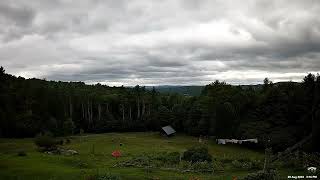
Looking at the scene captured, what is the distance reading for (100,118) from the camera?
12112 centimetres

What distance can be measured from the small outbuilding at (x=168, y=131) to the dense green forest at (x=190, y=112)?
4.15m

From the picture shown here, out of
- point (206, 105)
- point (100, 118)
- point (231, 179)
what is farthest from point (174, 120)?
point (231, 179)

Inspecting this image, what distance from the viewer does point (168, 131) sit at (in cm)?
10350

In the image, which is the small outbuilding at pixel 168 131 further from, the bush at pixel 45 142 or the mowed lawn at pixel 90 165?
the bush at pixel 45 142

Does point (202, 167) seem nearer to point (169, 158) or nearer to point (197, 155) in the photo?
point (197, 155)

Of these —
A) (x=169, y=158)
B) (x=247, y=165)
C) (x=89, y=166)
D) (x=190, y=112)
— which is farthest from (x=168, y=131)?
(x=89, y=166)

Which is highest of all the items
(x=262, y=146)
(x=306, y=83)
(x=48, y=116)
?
(x=306, y=83)

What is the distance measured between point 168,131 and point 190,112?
8.14 meters

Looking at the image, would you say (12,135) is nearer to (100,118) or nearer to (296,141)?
(100,118)

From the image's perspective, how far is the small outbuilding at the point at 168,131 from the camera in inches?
4036

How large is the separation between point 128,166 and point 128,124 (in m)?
64.8

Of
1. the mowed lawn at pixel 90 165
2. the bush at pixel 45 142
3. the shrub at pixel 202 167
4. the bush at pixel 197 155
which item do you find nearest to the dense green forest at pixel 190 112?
the mowed lawn at pixel 90 165

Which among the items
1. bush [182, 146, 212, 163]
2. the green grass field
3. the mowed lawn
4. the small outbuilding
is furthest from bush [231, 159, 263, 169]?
the small outbuilding

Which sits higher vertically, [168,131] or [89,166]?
[168,131]
